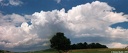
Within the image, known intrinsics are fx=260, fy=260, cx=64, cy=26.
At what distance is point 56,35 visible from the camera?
121m

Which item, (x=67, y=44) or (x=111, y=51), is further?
(x=67, y=44)

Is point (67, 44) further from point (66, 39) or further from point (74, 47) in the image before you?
point (74, 47)

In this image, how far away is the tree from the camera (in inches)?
4710

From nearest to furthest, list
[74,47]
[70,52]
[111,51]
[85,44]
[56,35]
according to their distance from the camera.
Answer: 1. [111,51]
2. [70,52]
3. [56,35]
4. [74,47]
5. [85,44]

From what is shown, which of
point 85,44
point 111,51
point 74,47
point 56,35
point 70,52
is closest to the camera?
point 111,51

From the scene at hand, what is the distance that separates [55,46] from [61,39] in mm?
4249

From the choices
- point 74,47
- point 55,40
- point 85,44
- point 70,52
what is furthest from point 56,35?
point 85,44

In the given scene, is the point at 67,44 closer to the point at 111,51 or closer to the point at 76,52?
the point at 76,52

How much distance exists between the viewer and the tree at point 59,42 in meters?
120

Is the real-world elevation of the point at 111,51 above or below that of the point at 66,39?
below

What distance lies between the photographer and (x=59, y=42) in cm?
12000

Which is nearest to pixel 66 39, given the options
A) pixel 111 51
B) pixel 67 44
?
pixel 67 44

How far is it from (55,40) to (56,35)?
9.66 ft

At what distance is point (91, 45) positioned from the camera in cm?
14588
